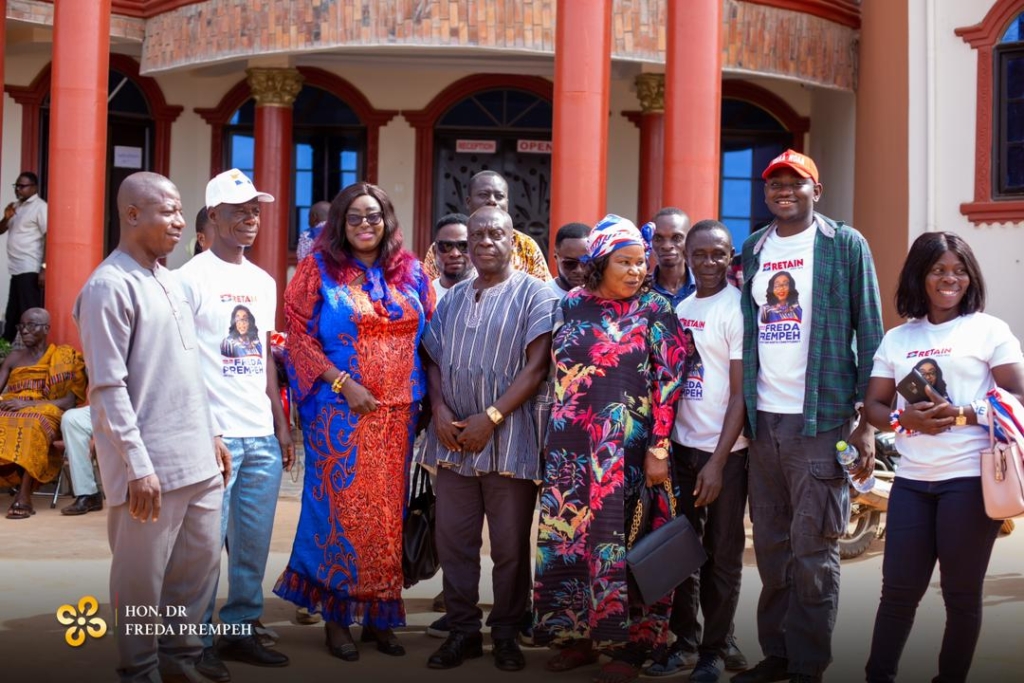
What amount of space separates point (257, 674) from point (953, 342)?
290 centimetres

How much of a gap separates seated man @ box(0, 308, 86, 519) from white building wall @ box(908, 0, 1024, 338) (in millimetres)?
7689

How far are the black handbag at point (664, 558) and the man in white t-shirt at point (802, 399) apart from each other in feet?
0.97


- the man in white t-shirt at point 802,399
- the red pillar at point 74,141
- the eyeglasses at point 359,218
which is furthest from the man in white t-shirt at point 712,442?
the red pillar at point 74,141

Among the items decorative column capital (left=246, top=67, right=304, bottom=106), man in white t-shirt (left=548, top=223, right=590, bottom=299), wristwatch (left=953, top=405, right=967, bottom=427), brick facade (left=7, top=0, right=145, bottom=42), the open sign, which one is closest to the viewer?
wristwatch (left=953, top=405, right=967, bottom=427)

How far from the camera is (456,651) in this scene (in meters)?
4.97

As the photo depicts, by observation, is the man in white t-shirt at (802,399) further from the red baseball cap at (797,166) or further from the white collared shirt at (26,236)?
the white collared shirt at (26,236)

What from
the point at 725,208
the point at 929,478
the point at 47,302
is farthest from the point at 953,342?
the point at 725,208

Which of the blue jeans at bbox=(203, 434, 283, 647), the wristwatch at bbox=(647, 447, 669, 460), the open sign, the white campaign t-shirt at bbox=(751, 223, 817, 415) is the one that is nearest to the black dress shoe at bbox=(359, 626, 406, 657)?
the blue jeans at bbox=(203, 434, 283, 647)

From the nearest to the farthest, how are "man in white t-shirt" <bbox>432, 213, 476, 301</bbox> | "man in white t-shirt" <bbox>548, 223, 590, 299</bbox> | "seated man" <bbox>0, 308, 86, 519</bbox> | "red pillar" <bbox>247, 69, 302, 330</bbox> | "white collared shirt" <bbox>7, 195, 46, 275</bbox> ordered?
"man in white t-shirt" <bbox>548, 223, 590, 299</bbox>, "man in white t-shirt" <bbox>432, 213, 476, 301</bbox>, "seated man" <bbox>0, 308, 86, 519</bbox>, "white collared shirt" <bbox>7, 195, 46, 275</bbox>, "red pillar" <bbox>247, 69, 302, 330</bbox>

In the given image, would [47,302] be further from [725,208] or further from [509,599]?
[725,208]

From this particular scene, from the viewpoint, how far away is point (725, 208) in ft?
48.5

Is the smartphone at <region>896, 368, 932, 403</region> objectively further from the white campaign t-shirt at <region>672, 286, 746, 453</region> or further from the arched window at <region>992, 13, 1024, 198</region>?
the arched window at <region>992, 13, 1024, 198</region>

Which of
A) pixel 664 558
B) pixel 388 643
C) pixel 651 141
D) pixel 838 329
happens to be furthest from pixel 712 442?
pixel 651 141

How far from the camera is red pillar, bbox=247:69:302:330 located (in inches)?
519
